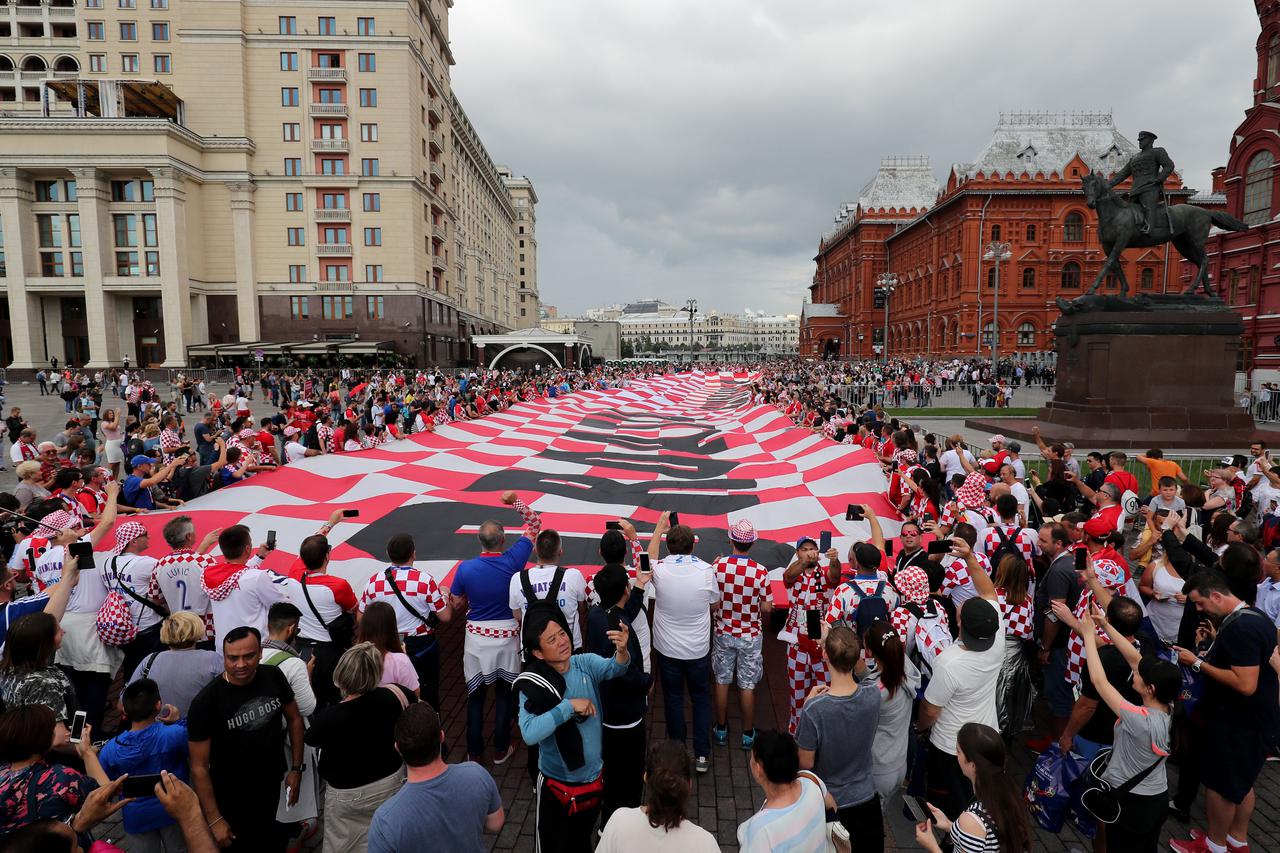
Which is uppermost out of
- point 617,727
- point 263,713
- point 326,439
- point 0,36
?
point 0,36

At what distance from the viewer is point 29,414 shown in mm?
24000

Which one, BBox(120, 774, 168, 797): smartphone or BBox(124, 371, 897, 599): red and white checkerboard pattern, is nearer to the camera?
BBox(120, 774, 168, 797): smartphone

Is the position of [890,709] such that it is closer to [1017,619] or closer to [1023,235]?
[1017,619]

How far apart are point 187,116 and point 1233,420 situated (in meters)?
57.0

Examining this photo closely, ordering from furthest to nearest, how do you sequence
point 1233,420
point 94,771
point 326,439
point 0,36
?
point 0,36 < point 1233,420 < point 326,439 < point 94,771

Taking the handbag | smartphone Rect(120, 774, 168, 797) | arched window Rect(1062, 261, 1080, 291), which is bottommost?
the handbag

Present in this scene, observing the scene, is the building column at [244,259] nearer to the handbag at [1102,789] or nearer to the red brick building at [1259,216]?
the handbag at [1102,789]

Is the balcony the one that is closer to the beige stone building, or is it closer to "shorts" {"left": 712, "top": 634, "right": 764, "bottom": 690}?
the beige stone building

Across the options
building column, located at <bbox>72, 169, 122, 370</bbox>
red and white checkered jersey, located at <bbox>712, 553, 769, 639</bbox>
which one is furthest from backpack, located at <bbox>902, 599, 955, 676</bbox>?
building column, located at <bbox>72, 169, 122, 370</bbox>

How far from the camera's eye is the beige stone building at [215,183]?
136 feet

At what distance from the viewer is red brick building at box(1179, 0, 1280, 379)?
30.1 metres

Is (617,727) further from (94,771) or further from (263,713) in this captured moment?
(94,771)

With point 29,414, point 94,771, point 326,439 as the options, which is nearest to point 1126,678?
point 94,771

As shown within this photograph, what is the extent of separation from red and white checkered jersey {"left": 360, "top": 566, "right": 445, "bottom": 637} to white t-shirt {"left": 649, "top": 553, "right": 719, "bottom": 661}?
1.50 metres
